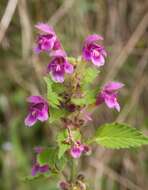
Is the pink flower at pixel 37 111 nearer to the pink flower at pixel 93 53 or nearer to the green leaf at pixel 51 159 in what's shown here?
the green leaf at pixel 51 159

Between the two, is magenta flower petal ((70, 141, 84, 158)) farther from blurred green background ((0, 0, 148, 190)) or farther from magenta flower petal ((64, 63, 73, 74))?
blurred green background ((0, 0, 148, 190))

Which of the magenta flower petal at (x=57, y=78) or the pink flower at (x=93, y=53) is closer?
the magenta flower petal at (x=57, y=78)

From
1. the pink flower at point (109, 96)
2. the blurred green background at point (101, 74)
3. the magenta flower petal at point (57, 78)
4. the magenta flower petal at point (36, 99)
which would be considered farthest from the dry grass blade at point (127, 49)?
the magenta flower petal at point (57, 78)

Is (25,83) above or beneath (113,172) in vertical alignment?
above

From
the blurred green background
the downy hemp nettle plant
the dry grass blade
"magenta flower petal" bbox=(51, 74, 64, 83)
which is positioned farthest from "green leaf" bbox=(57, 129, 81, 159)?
the dry grass blade

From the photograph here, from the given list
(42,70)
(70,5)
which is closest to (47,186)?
(42,70)

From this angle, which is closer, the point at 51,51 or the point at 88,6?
the point at 51,51

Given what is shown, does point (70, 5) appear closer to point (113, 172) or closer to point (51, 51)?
point (113, 172)
